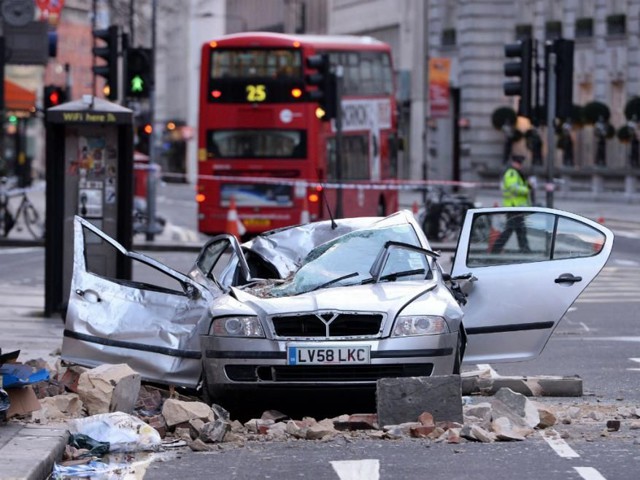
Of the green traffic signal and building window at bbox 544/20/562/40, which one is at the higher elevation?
building window at bbox 544/20/562/40

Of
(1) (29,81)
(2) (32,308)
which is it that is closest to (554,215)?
(2) (32,308)

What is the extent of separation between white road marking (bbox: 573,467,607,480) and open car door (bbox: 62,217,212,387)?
10.8 feet

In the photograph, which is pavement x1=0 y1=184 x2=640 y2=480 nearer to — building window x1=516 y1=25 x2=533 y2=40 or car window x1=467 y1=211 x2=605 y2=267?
car window x1=467 y1=211 x2=605 y2=267

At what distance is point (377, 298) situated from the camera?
10.8 meters

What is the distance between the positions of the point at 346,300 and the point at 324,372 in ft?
1.62

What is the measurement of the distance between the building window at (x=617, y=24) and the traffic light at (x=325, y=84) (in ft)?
99.3

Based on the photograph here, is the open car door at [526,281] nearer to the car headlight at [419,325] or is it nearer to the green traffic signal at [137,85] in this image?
the car headlight at [419,325]

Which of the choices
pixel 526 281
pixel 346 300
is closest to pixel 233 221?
pixel 526 281

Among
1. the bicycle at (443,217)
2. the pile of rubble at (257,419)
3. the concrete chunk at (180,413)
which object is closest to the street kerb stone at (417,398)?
the pile of rubble at (257,419)

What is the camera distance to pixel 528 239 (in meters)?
12.7

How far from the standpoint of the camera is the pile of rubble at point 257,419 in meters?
9.97

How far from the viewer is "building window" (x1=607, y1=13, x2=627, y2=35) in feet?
190

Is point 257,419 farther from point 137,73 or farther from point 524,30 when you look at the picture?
point 524,30

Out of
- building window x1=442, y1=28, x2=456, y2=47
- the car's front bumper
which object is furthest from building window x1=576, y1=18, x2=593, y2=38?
the car's front bumper
